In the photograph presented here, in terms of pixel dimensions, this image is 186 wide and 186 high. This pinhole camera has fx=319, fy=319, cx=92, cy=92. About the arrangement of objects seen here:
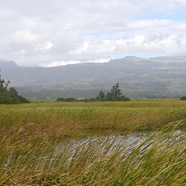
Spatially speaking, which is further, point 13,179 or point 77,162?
point 77,162

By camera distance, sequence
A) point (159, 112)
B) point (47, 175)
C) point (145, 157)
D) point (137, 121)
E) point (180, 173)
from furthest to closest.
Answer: point (159, 112) < point (137, 121) < point (47, 175) < point (145, 157) < point (180, 173)

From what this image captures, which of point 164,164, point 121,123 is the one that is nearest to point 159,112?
point 121,123

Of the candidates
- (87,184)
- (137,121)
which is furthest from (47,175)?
(137,121)

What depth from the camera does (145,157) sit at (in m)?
5.58

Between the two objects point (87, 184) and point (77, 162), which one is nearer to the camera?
point (87, 184)

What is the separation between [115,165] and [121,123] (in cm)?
1948

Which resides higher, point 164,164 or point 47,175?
point 164,164

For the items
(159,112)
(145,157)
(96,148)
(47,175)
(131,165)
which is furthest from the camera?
(159,112)

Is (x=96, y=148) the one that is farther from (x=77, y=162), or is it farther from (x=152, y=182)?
(x=152, y=182)

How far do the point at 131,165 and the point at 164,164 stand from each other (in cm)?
94

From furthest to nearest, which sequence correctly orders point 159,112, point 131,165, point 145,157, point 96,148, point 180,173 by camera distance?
point 159,112
point 96,148
point 131,165
point 145,157
point 180,173

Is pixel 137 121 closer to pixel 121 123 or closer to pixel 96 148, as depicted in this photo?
pixel 121 123

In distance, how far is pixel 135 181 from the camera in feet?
17.1

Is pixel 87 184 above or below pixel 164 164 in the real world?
below
